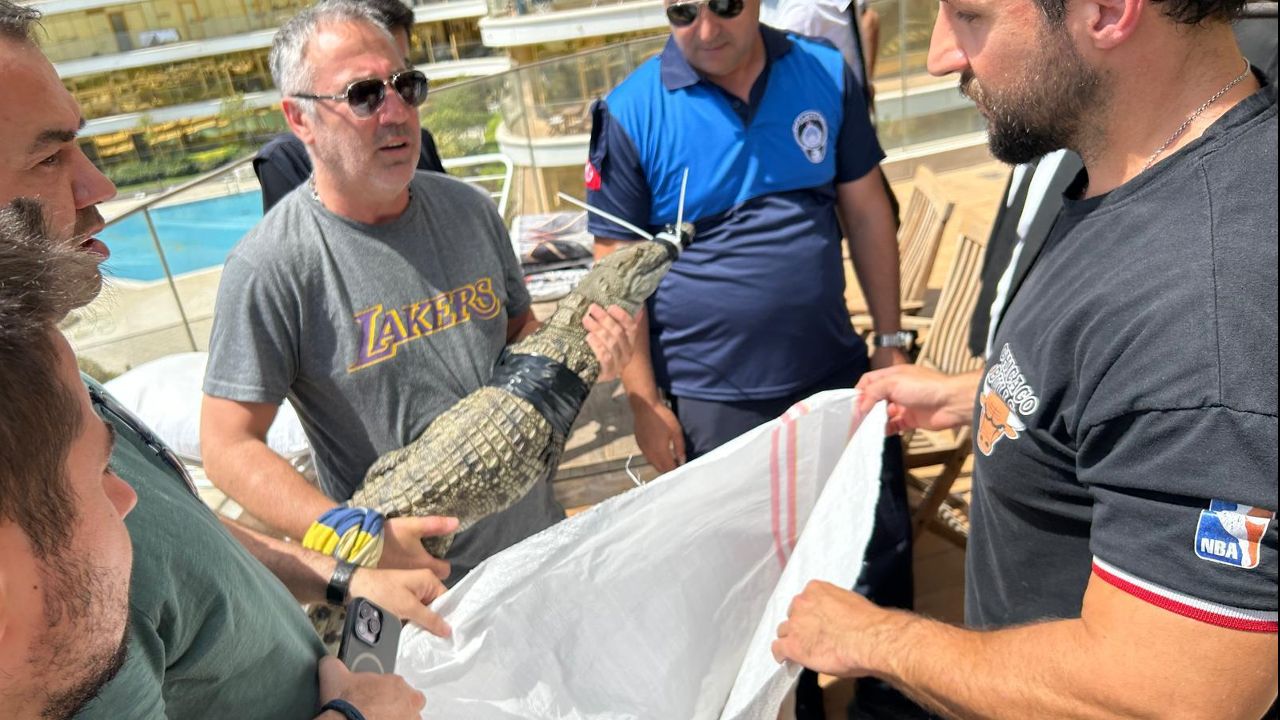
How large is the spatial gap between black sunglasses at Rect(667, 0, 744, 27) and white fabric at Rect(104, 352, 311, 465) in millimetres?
1912

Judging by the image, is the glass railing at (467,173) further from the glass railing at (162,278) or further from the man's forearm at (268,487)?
the man's forearm at (268,487)

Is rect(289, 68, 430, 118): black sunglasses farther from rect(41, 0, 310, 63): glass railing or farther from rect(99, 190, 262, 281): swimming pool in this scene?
rect(41, 0, 310, 63): glass railing

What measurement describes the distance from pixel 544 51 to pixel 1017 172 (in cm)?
2080

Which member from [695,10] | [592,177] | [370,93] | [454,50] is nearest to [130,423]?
[370,93]

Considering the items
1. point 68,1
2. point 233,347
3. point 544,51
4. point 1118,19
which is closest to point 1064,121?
point 1118,19

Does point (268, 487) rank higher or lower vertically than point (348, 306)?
lower

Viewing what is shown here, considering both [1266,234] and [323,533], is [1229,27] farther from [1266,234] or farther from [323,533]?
[323,533]

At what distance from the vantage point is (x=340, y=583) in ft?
4.60

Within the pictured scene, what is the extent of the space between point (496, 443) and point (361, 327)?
0.48 meters

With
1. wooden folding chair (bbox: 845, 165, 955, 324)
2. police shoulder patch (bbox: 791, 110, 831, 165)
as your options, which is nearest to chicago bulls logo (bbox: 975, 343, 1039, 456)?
police shoulder patch (bbox: 791, 110, 831, 165)

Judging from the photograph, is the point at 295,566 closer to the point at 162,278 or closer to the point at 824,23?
the point at 824,23

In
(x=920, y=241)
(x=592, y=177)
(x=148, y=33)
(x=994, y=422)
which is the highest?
(x=148, y=33)

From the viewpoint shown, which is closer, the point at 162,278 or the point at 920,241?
the point at 162,278

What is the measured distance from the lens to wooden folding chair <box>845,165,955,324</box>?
4.05 m
